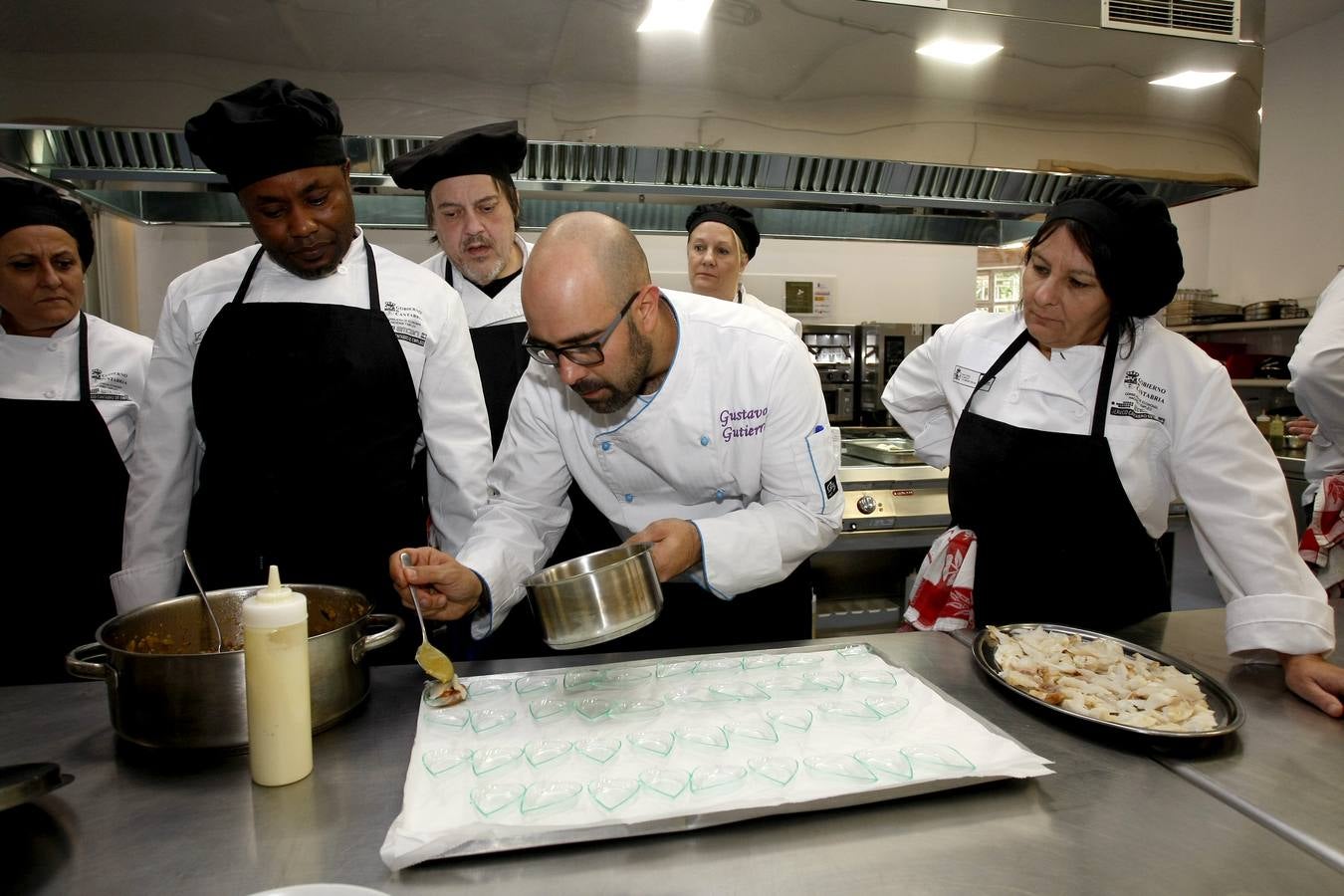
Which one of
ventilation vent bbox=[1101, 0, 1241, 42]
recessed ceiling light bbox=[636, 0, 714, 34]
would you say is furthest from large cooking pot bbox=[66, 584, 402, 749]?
ventilation vent bbox=[1101, 0, 1241, 42]

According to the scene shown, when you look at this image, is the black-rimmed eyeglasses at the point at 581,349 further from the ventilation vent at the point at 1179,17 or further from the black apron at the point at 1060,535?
the ventilation vent at the point at 1179,17

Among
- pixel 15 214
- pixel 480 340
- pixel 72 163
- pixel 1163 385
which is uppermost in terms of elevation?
pixel 72 163

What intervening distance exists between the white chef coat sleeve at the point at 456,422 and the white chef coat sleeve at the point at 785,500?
22.8 inches

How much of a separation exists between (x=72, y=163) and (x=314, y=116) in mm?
1247

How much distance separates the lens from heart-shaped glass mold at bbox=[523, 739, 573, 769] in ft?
3.11

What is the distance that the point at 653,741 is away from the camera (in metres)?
0.98

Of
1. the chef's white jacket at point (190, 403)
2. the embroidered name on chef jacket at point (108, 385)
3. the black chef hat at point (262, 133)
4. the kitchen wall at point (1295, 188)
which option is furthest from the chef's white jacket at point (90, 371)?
the kitchen wall at point (1295, 188)

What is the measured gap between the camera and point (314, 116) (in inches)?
60.4

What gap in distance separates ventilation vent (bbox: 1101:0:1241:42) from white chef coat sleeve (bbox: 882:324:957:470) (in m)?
1.42

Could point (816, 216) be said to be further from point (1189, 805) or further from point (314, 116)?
point (1189, 805)

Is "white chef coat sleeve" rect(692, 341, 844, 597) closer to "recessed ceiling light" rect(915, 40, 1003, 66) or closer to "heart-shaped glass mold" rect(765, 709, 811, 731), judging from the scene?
"heart-shaped glass mold" rect(765, 709, 811, 731)

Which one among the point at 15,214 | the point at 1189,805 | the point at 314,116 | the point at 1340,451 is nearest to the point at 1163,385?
the point at 1189,805

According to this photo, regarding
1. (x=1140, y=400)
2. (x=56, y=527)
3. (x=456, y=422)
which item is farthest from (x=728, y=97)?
(x=56, y=527)

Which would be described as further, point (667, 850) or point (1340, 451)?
point (1340, 451)
